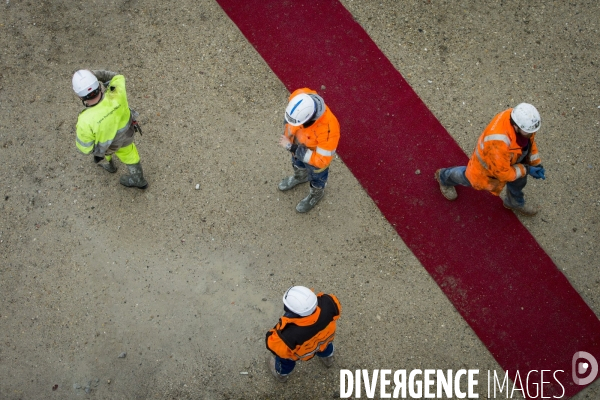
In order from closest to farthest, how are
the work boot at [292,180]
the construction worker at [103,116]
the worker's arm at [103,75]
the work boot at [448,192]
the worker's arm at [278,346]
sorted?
1. the worker's arm at [278,346]
2. the construction worker at [103,116]
3. the worker's arm at [103,75]
4. the work boot at [292,180]
5. the work boot at [448,192]

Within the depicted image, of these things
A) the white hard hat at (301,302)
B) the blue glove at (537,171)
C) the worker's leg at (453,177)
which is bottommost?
the white hard hat at (301,302)

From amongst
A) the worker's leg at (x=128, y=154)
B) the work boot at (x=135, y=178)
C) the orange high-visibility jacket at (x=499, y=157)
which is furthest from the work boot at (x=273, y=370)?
the orange high-visibility jacket at (x=499, y=157)

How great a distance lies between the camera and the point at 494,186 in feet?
16.1

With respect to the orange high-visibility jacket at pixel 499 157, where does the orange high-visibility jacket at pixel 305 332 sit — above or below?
below

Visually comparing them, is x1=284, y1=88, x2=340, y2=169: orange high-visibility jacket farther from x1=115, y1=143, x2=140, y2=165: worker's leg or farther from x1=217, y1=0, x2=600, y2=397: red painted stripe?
x1=115, y1=143, x2=140, y2=165: worker's leg

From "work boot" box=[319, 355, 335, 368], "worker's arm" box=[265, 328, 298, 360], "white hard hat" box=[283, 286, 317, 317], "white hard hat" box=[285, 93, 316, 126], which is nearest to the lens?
"white hard hat" box=[283, 286, 317, 317]

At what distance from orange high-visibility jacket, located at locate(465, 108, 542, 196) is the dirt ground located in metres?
1.17

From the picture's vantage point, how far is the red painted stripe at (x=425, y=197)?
209 inches

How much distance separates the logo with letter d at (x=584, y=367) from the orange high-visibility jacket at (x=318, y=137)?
3.70m

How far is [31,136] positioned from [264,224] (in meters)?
3.18

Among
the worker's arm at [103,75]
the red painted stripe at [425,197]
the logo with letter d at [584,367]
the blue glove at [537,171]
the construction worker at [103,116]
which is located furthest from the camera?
the red painted stripe at [425,197]

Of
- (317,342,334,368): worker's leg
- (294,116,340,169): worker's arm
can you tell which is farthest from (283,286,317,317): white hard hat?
(294,116,340,169): worker's arm

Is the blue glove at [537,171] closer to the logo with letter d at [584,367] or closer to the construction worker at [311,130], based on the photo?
the construction worker at [311,130]

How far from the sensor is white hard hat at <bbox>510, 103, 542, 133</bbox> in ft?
Result: 14.3
